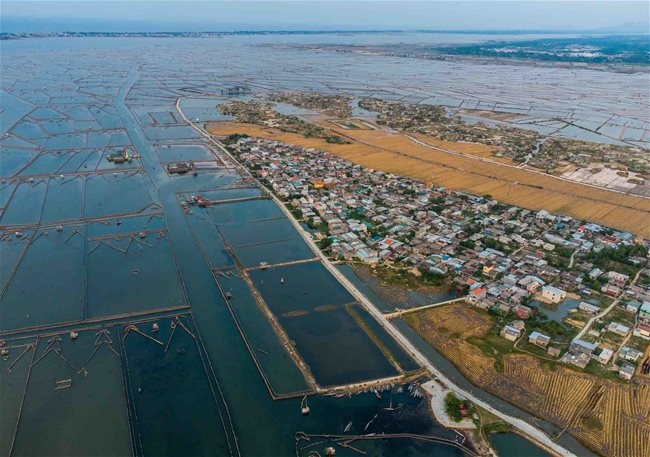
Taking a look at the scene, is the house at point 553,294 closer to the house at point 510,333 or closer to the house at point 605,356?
the house at point 510,333

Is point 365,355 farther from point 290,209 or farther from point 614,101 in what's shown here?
point 614,101

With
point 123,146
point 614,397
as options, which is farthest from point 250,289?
point 123,146

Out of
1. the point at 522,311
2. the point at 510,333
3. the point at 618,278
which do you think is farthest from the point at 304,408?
the point at 618,278

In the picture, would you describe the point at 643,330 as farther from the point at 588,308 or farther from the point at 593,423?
the point at 593,423

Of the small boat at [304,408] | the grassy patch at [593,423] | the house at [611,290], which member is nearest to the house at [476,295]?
the house at [611,290]

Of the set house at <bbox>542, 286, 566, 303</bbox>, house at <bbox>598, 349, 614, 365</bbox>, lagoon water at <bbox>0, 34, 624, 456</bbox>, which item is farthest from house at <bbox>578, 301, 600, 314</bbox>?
lagoon water at <bbox>0, 34, 624, 456</bbox>
